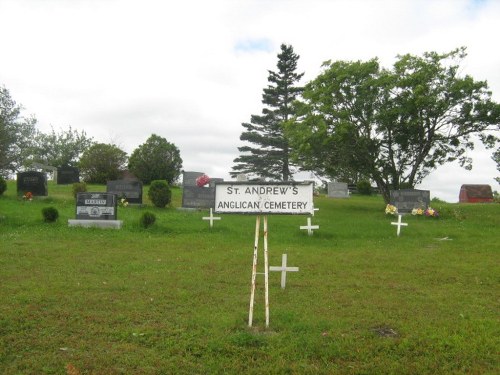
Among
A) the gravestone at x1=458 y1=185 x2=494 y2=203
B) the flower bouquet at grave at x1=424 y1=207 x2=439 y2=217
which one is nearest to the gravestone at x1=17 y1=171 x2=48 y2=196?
the flower bouquet at grave at x1=424 y1=207 x2=439 y2=217

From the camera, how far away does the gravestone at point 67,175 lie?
29.9 metres

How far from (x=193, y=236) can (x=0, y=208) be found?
838cm

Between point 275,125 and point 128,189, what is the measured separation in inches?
956

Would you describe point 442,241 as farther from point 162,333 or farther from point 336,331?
point 162,333

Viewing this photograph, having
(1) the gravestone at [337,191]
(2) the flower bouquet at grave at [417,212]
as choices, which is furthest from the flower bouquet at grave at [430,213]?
(1) the gravestone at [337,191]

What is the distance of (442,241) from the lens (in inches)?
534

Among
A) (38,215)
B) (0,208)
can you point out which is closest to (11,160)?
(0,208)

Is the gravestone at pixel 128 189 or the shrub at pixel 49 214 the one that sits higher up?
the gravestone at pixel 128 189

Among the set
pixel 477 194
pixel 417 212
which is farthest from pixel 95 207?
pixel 477 194

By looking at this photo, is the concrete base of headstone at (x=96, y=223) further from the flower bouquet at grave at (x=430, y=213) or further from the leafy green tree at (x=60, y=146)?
the leafy green tree at (x=60, y=146)

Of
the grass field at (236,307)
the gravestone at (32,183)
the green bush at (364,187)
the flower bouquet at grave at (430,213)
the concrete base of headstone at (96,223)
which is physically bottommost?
the grass field at (236,307)

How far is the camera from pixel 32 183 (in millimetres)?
21203

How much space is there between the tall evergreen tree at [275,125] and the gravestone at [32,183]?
80.5 ft

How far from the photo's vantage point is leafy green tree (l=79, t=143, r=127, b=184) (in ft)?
107
